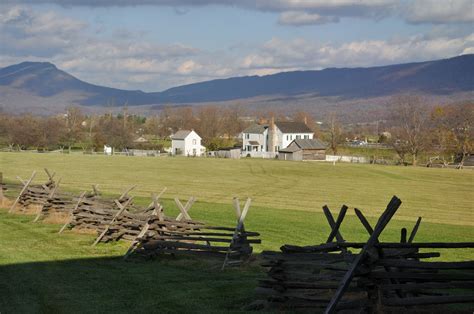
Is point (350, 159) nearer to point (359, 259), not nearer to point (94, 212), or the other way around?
point (94, 212)

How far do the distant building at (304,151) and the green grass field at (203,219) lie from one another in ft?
118

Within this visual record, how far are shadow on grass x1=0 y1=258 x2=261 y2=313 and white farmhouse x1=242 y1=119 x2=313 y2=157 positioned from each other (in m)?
123

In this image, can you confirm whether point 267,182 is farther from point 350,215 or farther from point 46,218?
point 46,218

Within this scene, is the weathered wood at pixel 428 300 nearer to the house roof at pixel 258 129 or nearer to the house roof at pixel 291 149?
the house roof at pixel 291 149

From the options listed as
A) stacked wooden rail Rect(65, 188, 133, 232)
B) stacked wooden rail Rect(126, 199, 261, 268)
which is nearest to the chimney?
stacked wooden rail Rect(65, 188, 133, 232)

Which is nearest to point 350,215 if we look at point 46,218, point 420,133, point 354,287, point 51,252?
point 46,218

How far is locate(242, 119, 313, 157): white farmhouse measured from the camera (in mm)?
143625

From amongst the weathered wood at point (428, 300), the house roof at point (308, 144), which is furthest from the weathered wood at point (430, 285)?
the house roof at point (308, 144)

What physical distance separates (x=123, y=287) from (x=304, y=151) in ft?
374

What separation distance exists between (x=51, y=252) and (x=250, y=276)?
23.2 ft

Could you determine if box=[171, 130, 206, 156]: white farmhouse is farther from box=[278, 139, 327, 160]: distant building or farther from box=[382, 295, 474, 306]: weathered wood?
box=[382, 295, 474, 306]: weathered wood

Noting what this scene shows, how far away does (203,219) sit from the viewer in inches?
1357

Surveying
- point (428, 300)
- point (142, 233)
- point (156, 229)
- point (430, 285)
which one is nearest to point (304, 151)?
point (156, 229)

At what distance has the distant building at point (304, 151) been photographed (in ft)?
418
